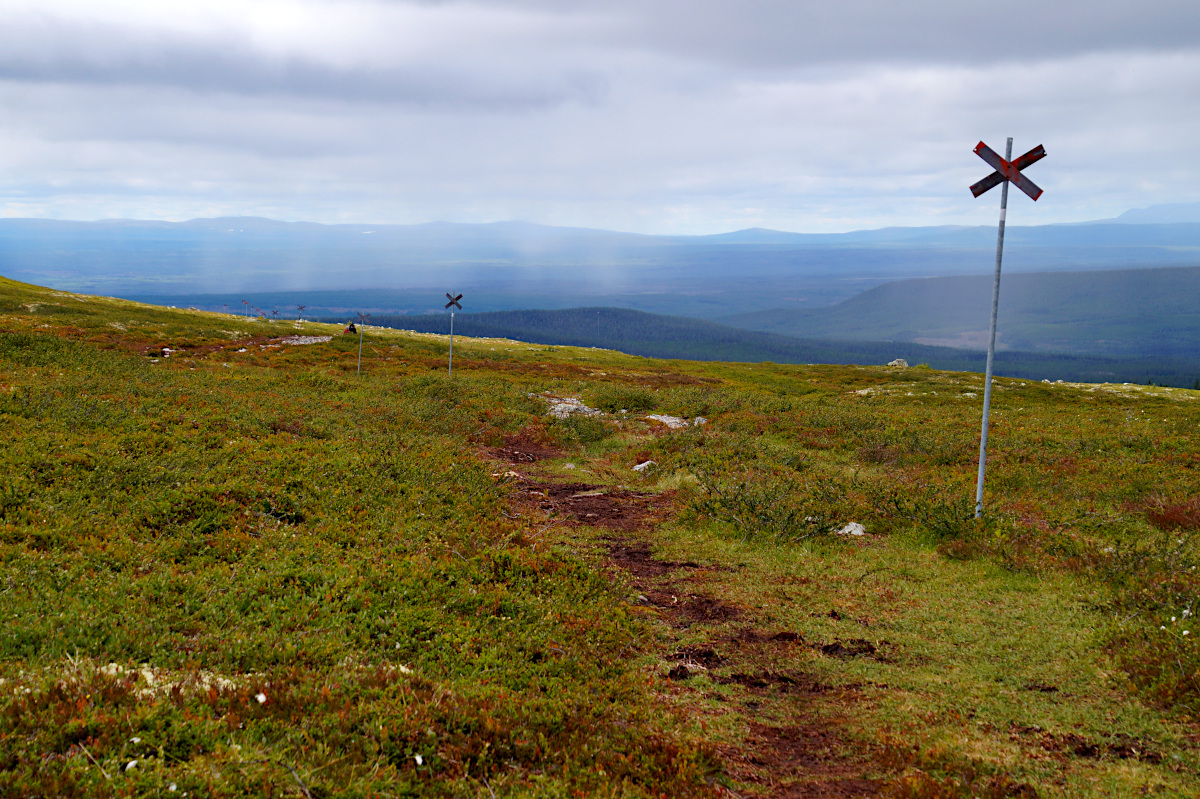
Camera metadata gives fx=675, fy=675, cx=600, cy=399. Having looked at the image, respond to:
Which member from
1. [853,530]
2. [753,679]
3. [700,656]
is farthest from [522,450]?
[753,679]

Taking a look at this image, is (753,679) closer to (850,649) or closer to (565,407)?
(850,649)

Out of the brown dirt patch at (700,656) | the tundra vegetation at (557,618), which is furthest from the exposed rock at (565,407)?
the brown dirt patch at (700,656)

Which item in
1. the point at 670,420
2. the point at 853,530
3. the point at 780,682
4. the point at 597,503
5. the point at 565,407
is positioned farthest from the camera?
the point at 565,407

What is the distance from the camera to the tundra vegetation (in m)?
7.41

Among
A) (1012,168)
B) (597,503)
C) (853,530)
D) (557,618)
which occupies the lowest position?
(597,503)

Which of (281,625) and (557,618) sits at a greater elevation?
(281,625)

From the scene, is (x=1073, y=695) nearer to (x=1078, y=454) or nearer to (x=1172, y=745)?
(x=1172, y=745)

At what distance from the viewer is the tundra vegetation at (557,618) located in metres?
7.41

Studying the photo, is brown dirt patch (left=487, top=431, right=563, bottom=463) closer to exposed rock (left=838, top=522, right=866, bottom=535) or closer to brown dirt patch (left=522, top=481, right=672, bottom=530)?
brown dirt patch (left=522, top=481, right=672, bottom=530)

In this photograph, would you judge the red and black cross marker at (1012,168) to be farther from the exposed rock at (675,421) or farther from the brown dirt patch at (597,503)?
the exposed rock at (675,421)

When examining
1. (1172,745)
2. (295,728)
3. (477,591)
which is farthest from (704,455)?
(295,728)

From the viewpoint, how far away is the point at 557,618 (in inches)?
462

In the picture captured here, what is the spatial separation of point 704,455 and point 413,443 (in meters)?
11.1

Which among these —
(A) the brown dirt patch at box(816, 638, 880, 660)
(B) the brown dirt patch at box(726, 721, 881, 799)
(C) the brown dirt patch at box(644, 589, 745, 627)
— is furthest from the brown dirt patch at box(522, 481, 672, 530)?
(B) the brown dirt patch at box(726, 721, 881, 799)
